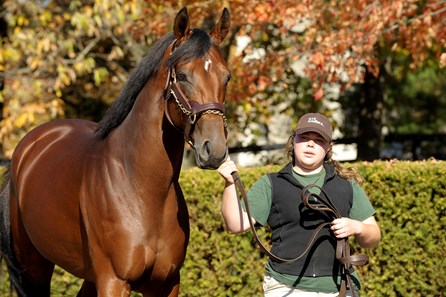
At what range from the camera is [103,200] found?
4301 mm

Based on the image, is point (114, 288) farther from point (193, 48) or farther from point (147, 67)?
point (193, 48)

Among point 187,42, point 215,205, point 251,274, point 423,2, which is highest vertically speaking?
point 423,2

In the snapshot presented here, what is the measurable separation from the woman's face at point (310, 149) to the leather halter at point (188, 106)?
39 centimetres

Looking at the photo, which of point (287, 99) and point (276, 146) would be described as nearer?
point (276, 146)

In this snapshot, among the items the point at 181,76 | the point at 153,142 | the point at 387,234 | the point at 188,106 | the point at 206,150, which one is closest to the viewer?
the point at 206,150

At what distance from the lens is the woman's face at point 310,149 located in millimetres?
3826

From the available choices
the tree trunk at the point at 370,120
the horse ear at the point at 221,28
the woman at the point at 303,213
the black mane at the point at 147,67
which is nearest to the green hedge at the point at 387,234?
the black mane at the point at 147,67

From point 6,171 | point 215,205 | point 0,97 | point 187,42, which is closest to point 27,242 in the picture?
point 6,171

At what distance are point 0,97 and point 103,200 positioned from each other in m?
6.04

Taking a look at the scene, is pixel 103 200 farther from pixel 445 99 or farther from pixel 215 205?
pixel 445 99

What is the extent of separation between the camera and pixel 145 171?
4.25 meters

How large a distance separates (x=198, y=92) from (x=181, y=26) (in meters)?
0.45

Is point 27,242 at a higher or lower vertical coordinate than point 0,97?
lower

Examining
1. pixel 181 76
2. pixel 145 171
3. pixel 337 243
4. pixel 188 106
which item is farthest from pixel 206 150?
pixel 337 243
